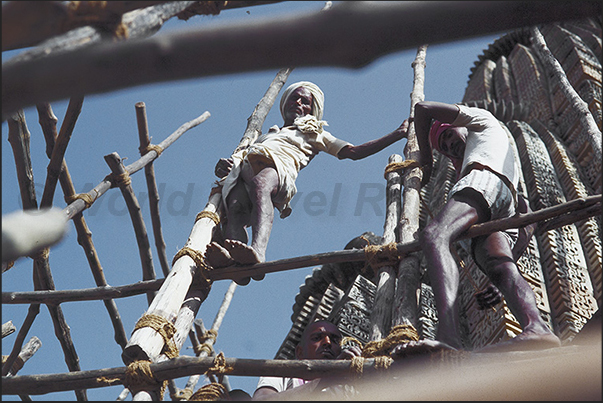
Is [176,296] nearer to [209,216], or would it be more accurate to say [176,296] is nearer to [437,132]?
[209,216]

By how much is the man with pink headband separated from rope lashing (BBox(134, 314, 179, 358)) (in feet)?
5.12

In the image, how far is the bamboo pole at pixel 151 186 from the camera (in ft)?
24.4

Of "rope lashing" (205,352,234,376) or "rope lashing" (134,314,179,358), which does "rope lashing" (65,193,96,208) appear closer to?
"rope lashing" (134,314,179,358)

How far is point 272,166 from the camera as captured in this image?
5781 mm

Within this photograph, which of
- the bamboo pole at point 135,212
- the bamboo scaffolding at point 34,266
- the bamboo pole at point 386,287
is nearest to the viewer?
the bamboo pole at point 386,287

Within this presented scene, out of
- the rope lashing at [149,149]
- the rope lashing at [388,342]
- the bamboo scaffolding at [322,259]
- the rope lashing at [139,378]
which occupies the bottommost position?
the rope lashing at [139,378]

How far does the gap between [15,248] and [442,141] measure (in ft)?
13.3

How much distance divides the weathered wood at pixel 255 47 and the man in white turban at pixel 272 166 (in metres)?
3.02

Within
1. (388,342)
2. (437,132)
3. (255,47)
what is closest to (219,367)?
(388,342)

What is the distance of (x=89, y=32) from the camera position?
2066 millimetres

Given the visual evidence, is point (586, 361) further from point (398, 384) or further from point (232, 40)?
point (232, 40)

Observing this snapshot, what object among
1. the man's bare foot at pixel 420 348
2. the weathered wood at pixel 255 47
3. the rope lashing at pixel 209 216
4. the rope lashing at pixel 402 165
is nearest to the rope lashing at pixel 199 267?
the rope lashing at pixel 209 216

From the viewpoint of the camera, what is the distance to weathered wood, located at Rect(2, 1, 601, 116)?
179cm

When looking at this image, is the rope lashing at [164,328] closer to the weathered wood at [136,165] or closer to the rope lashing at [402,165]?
the weathered wood at [136,165]
